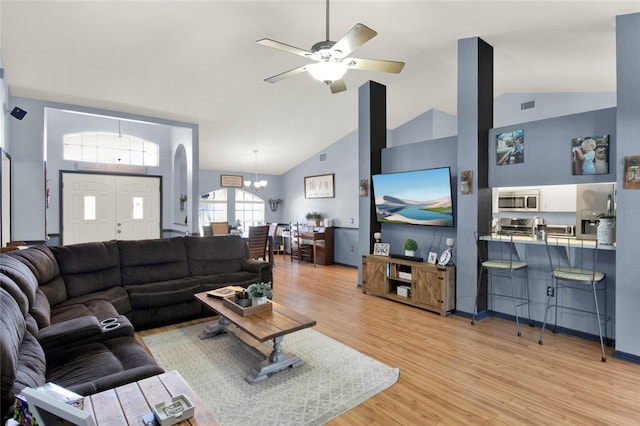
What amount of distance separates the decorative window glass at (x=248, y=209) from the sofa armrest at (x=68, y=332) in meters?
7.41

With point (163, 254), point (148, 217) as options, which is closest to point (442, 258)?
point (163, 254)

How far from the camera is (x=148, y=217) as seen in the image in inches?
289

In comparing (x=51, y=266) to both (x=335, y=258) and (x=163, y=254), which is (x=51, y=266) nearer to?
(x=163, y=254)

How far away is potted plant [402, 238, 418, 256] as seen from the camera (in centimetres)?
484

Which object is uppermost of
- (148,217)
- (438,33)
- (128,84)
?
(438,33)

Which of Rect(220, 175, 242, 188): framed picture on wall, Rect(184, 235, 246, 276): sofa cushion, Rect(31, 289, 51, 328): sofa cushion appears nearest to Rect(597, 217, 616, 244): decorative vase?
Rect(184, 235, 246, 276): sofa cushion

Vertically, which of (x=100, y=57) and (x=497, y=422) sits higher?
(x=100, y=57)

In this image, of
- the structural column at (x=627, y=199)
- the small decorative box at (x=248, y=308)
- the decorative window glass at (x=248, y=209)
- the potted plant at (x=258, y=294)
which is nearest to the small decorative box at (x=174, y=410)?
the small decorative box at (x=248, y=308)

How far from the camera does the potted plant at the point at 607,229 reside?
10.5 feet

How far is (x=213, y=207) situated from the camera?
30.6 feet

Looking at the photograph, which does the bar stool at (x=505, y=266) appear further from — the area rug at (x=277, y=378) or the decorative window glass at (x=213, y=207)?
the decorative window glass at (x=213, y=207)

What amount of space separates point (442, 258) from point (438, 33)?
2763 millimetres

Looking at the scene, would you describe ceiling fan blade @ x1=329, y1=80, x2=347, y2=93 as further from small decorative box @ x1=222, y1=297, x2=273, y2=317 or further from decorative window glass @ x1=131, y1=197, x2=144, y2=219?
decorative window glass @ x1=131, y1=197, x2=144, y2=219

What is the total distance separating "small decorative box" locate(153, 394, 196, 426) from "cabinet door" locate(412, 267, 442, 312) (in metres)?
3.54
